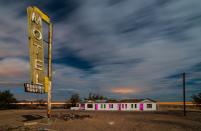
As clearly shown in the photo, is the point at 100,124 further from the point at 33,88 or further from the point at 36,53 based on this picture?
the point at 36,53

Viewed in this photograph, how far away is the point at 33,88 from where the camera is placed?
19.4 m

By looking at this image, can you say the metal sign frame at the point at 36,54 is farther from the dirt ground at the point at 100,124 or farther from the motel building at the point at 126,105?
the motel building at the point at 126,105

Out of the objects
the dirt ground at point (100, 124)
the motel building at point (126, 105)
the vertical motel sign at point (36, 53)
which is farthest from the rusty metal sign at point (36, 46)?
the motel building at point (126, 105)

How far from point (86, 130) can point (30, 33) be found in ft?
36.8

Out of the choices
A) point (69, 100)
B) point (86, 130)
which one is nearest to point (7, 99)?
point (69, 100)

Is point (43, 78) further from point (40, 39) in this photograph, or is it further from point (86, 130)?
point (86, 130)

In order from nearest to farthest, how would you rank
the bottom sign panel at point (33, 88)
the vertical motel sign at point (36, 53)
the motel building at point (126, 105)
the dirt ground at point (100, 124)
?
the bottom sign panel at point (33, 88) → the dirt ground at point (100, 124) → the vertical motel sign at point (36, 53) → the motel building at point (126, 105)

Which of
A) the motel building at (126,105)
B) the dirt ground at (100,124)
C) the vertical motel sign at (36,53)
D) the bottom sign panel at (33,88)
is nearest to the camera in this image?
the bottom sign panel at (33,88)

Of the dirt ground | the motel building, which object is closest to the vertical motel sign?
the dirt ground

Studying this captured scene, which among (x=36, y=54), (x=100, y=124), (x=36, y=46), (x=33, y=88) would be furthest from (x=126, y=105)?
(x=36, y=46)

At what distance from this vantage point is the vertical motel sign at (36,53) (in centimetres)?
1942

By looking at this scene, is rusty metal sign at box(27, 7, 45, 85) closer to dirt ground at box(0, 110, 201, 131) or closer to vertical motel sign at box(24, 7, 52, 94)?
vertical motel sign at box(24, 7, 52, 94)

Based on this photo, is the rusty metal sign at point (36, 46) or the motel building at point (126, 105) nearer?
the rusty metal sign at point (36, 46)

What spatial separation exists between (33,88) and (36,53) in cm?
376
